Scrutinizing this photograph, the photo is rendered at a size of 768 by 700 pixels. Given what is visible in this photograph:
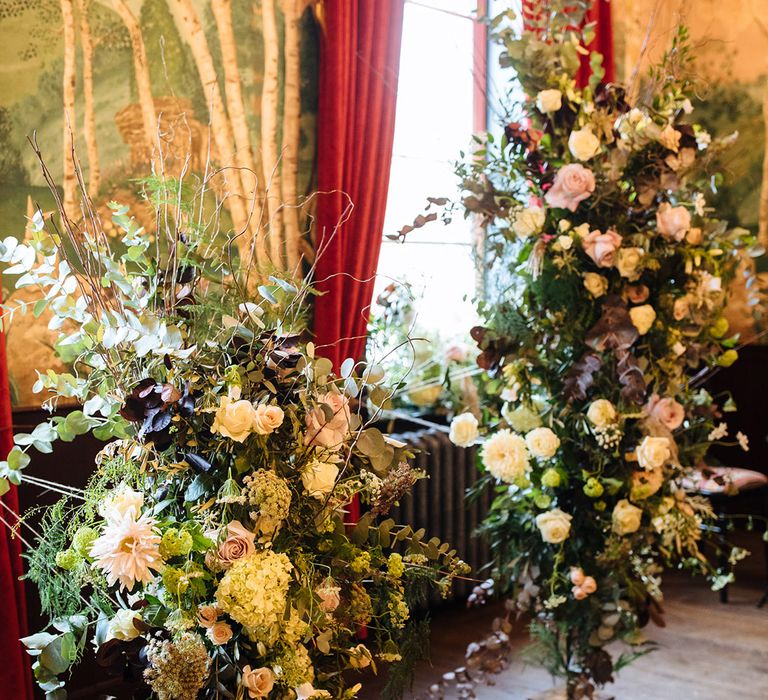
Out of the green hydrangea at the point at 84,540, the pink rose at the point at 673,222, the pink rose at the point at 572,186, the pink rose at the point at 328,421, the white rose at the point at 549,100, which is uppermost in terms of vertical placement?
the white rose at the point at 549,100

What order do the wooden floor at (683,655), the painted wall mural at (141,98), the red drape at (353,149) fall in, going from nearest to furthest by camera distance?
the painted wall mural at (141,98), the wooden floor at (683,655), the red drape at (353,149)

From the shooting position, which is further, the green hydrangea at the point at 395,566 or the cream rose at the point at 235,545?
the green hydrangea at the point at 395,566

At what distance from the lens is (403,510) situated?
14.1 ft

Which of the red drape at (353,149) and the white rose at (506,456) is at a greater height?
the red drape at (353,149)

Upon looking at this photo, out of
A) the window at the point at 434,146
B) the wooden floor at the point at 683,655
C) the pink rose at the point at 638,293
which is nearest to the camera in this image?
the pink rose at the point at 638,293

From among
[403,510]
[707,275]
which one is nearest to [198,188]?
[707,275]

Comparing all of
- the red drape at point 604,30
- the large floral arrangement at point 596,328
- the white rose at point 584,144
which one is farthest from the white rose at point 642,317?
the red drape at point 604,30

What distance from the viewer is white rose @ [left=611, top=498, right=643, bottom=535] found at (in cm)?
289

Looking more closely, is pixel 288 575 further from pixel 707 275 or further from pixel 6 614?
pixel 707 275

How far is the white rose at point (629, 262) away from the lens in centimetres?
284

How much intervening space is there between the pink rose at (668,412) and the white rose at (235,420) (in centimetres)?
185

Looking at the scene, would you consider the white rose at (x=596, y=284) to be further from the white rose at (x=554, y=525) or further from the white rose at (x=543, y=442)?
the white rose at (x=554, y=525)

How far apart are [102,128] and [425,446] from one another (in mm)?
1938

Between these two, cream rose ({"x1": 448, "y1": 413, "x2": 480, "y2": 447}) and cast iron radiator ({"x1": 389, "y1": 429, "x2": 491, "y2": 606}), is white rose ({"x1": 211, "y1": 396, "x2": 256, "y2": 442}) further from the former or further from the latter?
cast iron radiator ({"x1": 389, "y1": 429, "x2": 491, "y2": 606})
